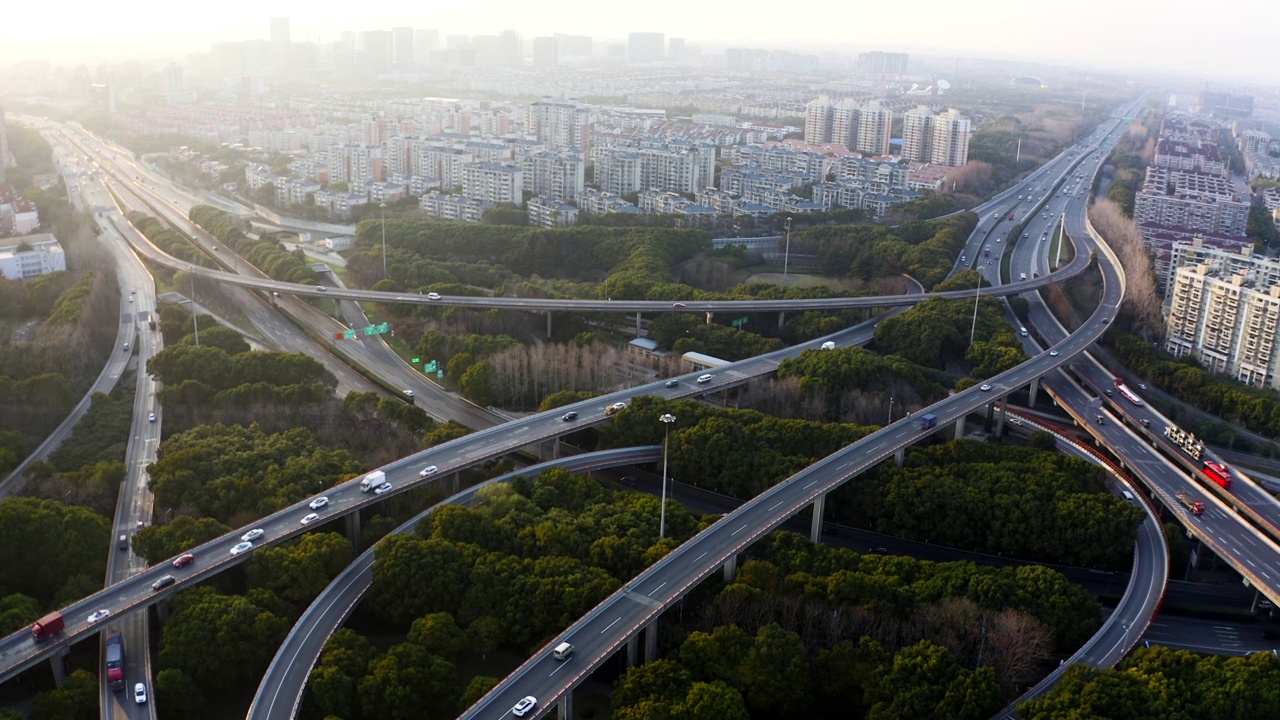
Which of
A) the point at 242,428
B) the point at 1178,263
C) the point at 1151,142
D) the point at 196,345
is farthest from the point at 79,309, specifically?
the point at 1151,142

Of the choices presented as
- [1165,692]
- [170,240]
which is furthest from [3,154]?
[1165,692]

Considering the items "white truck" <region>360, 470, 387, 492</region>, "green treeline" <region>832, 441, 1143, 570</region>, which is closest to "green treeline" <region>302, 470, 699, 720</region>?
"white truck" <region>360, 470, 387, 492</region>

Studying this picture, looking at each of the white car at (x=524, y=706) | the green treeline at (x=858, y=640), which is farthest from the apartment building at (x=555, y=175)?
the white car at (x=524, y=706)

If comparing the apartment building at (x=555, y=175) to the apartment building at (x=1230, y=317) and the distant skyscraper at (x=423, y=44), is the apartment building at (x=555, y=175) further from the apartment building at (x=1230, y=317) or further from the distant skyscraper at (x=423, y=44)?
the distant skyscraper at (x=423, y=44)

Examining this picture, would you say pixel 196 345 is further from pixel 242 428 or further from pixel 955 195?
pixel 955 195

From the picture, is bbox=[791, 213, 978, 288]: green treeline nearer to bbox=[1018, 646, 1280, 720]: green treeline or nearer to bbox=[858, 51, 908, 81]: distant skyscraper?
bbox=[1018, 646, 1280, 720]: green treeline
